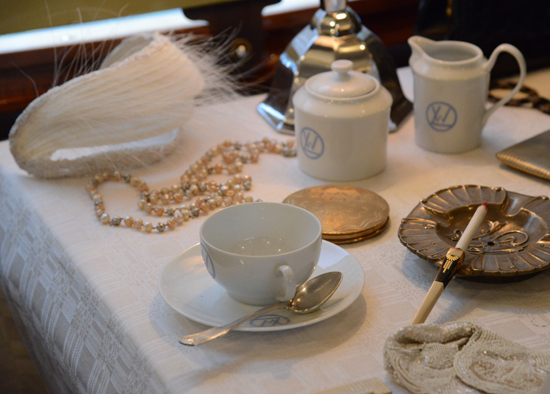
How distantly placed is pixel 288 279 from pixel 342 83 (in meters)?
0.37

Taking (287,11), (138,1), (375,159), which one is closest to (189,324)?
(375,159)

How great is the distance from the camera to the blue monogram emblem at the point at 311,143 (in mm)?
768

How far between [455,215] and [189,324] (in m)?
0.32

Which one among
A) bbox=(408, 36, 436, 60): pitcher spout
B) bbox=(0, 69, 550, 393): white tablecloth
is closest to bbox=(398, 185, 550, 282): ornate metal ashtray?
bbox=(0, 69, 550, 393): white tablecloth

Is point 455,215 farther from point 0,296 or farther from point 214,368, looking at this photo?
point 0,296

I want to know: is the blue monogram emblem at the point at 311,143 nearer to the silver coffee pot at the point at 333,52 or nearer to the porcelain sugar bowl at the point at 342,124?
the porcelain sugar bowl at the point at 342,124

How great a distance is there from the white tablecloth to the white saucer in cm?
2

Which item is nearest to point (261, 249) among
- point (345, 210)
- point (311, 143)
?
point (345, 210)

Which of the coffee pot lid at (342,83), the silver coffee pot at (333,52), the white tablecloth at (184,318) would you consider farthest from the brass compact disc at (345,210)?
the silver coffee pot at (333,52)

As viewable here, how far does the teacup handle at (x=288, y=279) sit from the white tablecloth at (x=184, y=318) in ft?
0.15

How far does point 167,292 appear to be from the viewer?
0.52 m

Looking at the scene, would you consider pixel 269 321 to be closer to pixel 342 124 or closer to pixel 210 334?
pixel 210 334

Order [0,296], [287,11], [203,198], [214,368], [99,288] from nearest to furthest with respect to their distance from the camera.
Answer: [214,368], [99,288], [203,198], [0,296], [287,11]

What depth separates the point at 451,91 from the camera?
0.80 meters
